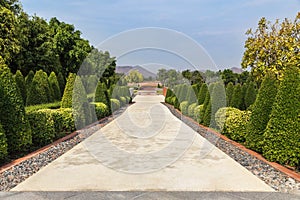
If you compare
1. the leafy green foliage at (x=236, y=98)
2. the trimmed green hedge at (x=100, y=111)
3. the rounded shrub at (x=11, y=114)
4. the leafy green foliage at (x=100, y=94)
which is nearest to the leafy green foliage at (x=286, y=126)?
the leafy green foliage at (x=236, y=98)

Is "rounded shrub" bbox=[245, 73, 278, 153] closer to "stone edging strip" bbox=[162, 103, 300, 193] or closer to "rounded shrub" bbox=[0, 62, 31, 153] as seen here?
"stone edging strip" bbox=[162, 103, 300, 193]

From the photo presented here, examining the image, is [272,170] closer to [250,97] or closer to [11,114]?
[11,114]

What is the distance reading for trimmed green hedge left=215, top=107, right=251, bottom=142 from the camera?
7082 millimetres

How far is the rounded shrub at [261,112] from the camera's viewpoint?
584 centimetres

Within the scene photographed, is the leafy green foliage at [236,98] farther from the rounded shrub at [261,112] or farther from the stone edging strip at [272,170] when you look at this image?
the rounded shrub at [261,112]

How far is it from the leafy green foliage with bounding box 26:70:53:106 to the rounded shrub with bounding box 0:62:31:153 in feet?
19.3

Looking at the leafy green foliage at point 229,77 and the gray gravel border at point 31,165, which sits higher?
the leafy green foliage at point 229,77

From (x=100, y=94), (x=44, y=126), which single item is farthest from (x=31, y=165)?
(x=100, y=94)

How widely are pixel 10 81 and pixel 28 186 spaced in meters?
2.57

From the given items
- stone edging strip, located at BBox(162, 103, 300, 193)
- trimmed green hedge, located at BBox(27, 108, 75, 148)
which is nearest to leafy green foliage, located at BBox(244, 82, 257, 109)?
stone edging strip, located at BBox(162, 103, 300, 193)

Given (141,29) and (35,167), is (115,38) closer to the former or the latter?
(141,29)

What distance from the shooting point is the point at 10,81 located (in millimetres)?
5707

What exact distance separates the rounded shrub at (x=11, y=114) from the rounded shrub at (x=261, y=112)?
4.59 metres

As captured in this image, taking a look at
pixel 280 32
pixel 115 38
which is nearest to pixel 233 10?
pixel 115 38
